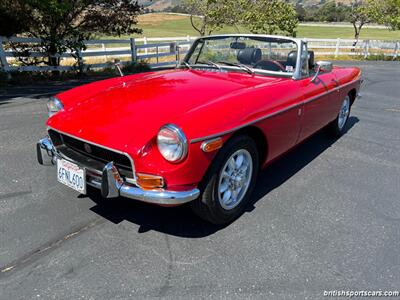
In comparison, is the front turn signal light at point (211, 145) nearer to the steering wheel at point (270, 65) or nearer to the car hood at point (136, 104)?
the car hood at point (136, 104)

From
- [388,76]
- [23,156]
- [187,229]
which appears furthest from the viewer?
[388,76]

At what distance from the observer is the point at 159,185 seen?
2264mm

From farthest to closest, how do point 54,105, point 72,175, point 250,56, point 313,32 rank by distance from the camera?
point 313,32 → point 250,56 → point 54,105 → point 72,175

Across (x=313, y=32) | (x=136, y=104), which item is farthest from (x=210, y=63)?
(x=313, y=32)

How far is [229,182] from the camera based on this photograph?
2.74 metres

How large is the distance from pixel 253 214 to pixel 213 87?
1.21 metres

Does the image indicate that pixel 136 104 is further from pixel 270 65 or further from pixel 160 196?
pixel 270 65

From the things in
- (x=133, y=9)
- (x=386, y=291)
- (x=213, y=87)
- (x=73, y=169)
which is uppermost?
(x=133, y=9)

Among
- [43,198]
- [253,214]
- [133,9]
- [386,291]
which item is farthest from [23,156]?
[133,9]

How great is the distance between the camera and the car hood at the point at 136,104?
7.75 ft

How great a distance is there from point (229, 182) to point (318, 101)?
5.40ft

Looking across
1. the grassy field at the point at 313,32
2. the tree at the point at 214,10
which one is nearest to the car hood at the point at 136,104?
the tree at the point at 214,10

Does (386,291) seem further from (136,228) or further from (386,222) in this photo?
(136,228)

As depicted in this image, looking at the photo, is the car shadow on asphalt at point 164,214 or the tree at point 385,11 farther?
the tree at point 385,11
